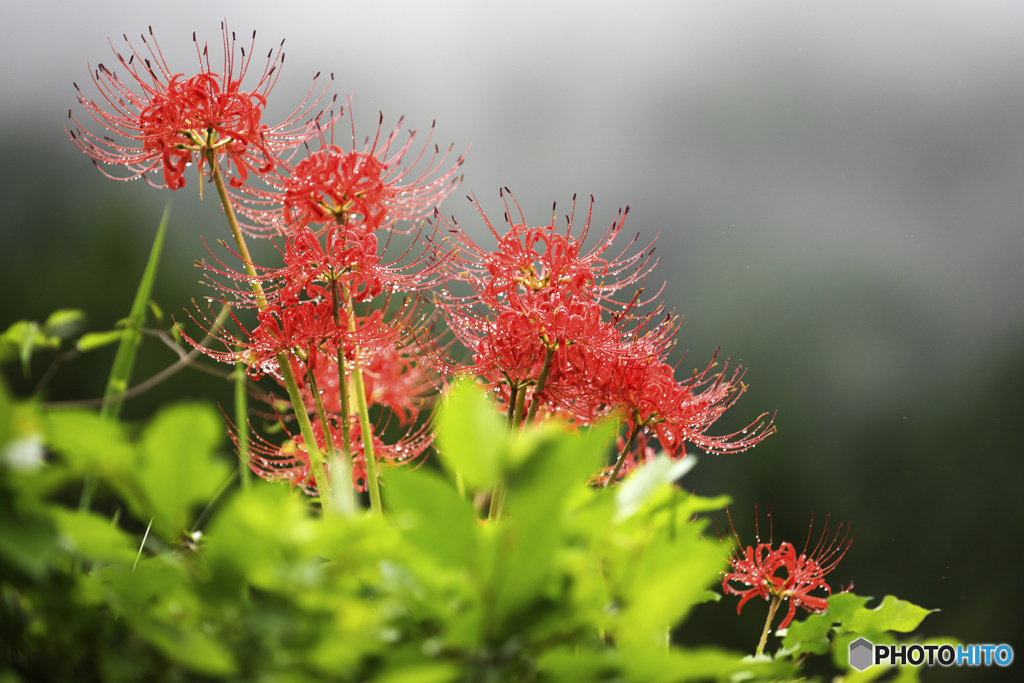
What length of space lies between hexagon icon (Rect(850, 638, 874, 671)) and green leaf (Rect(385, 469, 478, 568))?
391mm

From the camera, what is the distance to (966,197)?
58.5 inches

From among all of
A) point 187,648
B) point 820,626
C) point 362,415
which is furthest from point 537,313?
point 187,648

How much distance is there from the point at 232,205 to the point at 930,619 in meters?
1.46

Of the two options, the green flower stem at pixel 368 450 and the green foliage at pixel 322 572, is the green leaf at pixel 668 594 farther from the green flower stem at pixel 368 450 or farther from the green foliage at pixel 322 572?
the green flower stem at pixel 368 450

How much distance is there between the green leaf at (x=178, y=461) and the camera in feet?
0.65

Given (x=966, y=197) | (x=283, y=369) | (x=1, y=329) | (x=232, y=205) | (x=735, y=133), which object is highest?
(x=735, y=133)

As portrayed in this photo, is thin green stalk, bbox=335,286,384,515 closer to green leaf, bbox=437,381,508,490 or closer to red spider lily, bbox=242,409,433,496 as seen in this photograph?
red spider lily, bbox=242,409,433,496

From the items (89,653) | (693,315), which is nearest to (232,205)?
(89,653)

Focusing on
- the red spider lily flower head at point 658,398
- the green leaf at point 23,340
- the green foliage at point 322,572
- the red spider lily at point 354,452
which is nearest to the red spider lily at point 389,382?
the red spider lily at point 354,452

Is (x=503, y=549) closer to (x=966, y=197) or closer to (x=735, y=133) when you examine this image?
(x=735, y=133)

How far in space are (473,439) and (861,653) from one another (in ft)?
1.50

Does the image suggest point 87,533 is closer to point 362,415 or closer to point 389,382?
point 362,415

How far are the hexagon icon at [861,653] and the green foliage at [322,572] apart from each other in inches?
13.4

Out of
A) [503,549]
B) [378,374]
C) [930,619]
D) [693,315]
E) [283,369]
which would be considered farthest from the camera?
[693,315]
